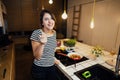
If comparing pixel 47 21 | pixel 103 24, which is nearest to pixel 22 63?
pixel 47 21

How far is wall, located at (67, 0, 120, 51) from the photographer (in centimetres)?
302

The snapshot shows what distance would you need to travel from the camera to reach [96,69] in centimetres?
140

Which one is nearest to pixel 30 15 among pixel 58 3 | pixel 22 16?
pixel 22 16

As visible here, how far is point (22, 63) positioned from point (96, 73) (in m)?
2.66

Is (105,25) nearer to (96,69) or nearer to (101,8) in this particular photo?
(101,8)

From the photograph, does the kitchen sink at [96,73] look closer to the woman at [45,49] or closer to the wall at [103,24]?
the woman at [45,49]

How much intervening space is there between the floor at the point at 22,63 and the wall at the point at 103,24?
222cm

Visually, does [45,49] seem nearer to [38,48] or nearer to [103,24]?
[38,48]

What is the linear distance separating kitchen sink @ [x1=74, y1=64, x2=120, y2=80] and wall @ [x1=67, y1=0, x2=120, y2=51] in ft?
4.36

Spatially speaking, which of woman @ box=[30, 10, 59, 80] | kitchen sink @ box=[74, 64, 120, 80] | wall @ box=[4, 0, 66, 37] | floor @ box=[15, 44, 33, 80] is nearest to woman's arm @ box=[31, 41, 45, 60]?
woman @ box=[30, 10, 59, 80]

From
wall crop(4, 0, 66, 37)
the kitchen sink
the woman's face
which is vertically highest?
wall crop(4, 0, 66, 37)

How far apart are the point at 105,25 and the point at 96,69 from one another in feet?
7.59

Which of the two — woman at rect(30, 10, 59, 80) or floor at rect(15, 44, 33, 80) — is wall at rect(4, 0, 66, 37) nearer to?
floor at rect(15, 44, 33, 80)

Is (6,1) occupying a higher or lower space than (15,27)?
higher
